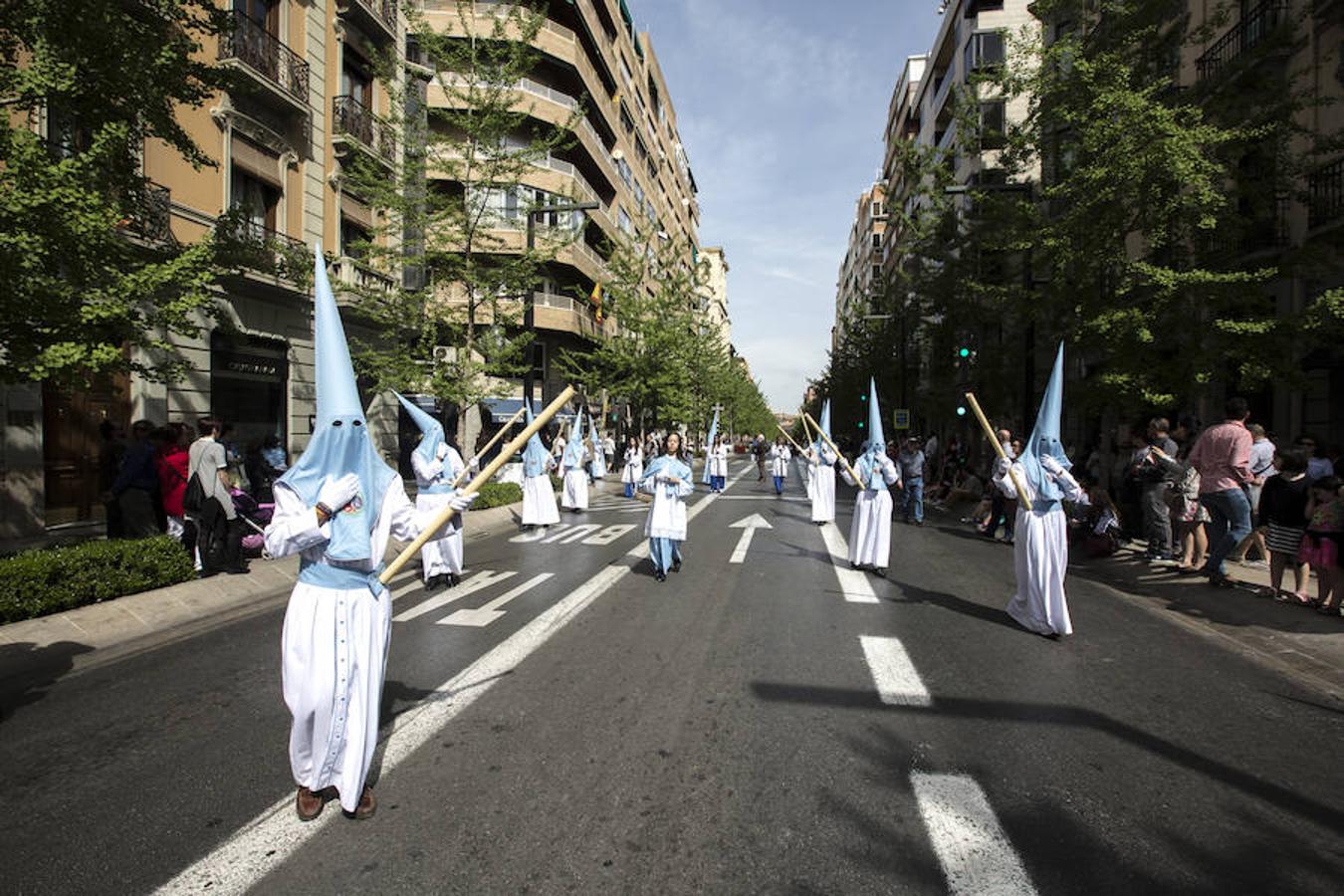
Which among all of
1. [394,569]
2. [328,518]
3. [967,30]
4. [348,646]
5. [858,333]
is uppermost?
[967,30]

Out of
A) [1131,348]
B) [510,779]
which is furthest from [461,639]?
[1131,348]

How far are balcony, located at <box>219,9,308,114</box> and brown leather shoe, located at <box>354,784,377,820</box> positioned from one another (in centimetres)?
1611

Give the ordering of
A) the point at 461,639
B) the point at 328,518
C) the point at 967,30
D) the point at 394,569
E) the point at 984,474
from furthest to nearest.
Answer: the point at 967,30 < the point at 984,474 < the point at 461,639 < the point at 394,569 < the point at 328,518

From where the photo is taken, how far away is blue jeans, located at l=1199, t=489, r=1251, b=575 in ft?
27.2

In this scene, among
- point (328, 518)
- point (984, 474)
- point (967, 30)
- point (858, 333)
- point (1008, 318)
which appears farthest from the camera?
point (858, 333)

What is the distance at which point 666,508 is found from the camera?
29.6 ft

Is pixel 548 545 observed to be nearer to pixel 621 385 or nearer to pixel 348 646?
pixel 348 646

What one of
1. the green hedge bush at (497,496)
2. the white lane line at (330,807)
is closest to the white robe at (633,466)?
the green hedge bush at (497,496)

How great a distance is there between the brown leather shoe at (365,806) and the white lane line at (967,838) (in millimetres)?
2451

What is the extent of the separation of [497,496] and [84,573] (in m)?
10.2

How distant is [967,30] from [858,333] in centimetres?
1535

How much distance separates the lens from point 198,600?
289 inches

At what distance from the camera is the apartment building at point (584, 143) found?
102 ft

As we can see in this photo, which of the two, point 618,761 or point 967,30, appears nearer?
point 618,761
